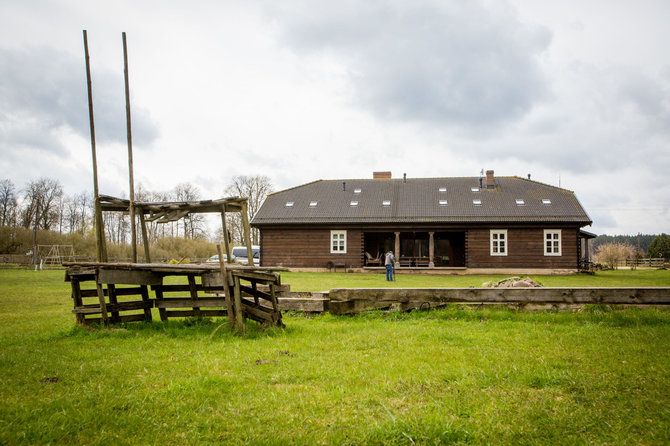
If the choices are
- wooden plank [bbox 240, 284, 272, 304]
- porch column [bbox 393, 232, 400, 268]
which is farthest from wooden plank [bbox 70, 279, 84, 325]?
porch column [bbox 393, 232, 400, 268]

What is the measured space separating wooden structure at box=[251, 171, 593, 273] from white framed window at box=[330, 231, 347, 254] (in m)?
0.07

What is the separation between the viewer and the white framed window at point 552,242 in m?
28.5

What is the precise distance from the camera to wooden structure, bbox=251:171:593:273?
2861 centimetres

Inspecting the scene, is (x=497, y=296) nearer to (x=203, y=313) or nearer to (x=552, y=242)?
(x=203, y=313)

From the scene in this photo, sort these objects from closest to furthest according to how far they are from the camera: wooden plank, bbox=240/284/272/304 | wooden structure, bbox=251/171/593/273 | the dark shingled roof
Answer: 1. wooden plank, bbox=240/284/272/304
2. wooden structure, bbox=251/171/593/273
3. the dark shingled roof

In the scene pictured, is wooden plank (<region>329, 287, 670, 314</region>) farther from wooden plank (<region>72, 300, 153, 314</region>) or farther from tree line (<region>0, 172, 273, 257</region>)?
tree line (<region>0, 172, 273, 257</region>)

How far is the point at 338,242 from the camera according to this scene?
1217 inches

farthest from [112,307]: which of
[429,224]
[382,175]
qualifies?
[382,175]

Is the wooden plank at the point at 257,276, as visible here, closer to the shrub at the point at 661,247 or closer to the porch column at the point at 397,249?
the porch column at the point at 397,249

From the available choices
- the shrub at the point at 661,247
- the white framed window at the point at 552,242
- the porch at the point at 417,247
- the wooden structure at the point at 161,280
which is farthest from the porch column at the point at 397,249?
the shrub at the point at 661,247

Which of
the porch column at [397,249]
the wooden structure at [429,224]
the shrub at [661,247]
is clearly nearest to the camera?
the wooden structure at [429,224]

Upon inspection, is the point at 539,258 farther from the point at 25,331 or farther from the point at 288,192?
the point at 25,331

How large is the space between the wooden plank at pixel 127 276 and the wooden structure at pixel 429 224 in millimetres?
23103

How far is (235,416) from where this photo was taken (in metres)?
3.48
